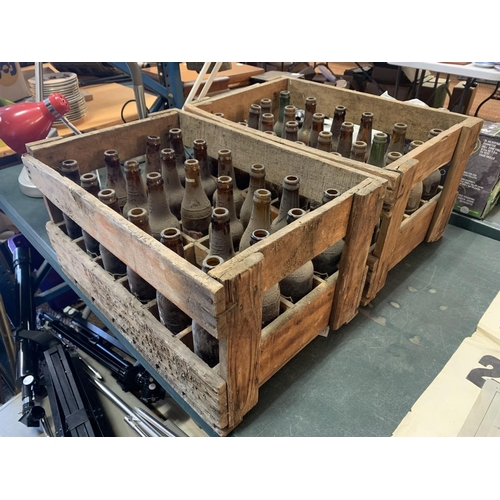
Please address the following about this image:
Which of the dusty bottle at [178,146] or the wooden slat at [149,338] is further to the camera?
the dusty bottle at [178,146]

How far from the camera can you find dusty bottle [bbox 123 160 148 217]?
3.56ft

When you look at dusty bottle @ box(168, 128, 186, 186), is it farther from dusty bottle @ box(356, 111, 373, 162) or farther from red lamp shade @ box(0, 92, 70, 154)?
dusty bottle @ box(356, 111, 373, 162)

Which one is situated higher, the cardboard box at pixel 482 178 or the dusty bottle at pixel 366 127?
the dusty bottle at pixel 366 127

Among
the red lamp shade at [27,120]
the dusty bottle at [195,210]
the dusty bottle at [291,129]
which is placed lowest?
the dusty bottle at [195,210]

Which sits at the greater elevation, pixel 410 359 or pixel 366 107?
pixel 366 107

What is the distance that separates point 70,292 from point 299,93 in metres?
1.63

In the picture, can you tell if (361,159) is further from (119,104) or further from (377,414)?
(119,104)

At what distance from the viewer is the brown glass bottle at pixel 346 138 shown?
1305 millimetres

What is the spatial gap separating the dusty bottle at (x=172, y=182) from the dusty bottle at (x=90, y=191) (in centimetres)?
20

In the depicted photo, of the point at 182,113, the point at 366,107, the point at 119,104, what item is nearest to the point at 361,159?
the point at 366,107

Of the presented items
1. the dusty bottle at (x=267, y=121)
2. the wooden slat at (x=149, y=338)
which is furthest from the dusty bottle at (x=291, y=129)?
the wooden slat at (x=149, y=338)

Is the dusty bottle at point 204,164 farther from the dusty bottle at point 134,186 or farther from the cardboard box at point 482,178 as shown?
the cardboard box at point 482,178

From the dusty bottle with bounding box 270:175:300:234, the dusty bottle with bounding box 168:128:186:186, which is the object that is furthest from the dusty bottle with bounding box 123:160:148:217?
the dusty bottle with bounding box 270:175:300:234

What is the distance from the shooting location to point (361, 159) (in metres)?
1.22
